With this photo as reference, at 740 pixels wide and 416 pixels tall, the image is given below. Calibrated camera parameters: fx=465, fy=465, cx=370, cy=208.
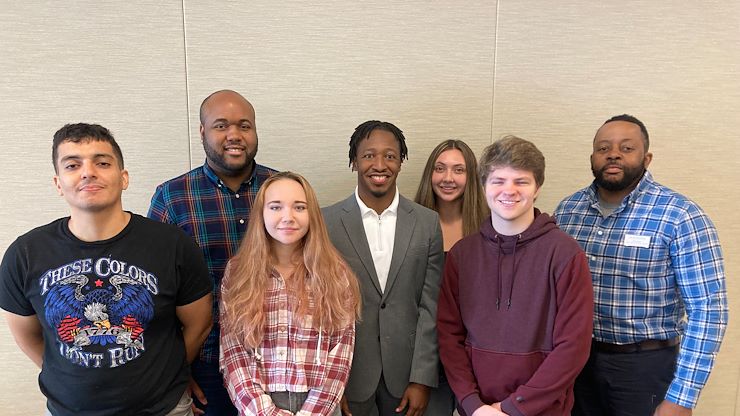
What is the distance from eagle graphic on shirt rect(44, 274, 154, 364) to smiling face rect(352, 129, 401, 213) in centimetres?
96

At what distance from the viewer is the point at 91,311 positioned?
1.50 meters

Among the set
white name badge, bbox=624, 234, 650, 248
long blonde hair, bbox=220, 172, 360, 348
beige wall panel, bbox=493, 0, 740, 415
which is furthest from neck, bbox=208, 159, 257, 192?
white name badge, bbox=624, 234, 650, 248

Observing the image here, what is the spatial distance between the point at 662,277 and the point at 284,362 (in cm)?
157

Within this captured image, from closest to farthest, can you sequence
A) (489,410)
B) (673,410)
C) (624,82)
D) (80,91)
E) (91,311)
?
(91,311)
(489,410)
(673,410)
(80,91)
(624,82)

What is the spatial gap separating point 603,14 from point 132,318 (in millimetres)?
2850

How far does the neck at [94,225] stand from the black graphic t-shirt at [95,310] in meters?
0.03

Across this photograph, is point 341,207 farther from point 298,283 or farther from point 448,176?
point 448,176

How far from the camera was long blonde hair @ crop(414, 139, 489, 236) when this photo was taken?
89.0 inches

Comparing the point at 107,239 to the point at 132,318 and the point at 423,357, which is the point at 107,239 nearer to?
the point at 132,318

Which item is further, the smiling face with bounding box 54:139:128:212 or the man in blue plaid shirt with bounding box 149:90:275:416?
the man in blue plaid shirt with bounding box 149:90:275:416

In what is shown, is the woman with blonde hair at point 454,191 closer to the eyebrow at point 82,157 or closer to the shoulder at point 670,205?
the shoulder at point 670,205

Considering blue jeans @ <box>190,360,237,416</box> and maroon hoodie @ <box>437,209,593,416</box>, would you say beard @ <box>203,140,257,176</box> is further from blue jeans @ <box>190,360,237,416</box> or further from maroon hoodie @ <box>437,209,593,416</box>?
maroon hoodie @ <box>437,209,593,416</box>

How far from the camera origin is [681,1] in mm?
2715

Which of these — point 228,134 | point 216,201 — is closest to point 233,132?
point 228,134
